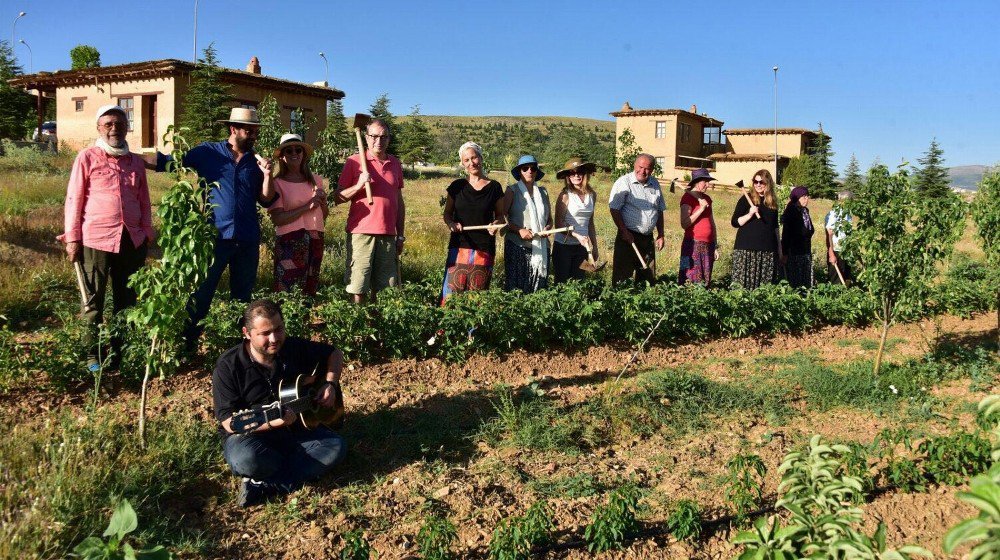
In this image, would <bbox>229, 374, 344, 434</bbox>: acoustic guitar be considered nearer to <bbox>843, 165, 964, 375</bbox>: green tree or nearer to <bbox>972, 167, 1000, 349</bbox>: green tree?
<bbox>843, 165, 964, 375</bbox>: green tree

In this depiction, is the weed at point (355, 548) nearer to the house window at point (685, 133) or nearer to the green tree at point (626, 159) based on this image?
the green tree at point (626, 159)

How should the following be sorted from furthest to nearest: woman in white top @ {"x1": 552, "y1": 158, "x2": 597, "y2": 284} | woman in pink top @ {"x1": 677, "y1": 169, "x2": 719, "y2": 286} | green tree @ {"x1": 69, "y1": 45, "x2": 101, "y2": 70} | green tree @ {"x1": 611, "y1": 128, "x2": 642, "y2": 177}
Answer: green tree @ {"x1": 69, "y1": 45, "x2": 101, "y2": 70} → green tree @ {"x1": 611, "y1": 128, "x2": 642, "y2": 177} → woman in pink top @ {"x1": 677, "y1": 169, "x2": 719, "y2": 286} → woman in white top @ {"x1": 552, "y1": 158, "x2": 597, "y2": 284}

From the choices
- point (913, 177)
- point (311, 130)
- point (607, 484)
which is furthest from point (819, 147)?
point (607, 484)

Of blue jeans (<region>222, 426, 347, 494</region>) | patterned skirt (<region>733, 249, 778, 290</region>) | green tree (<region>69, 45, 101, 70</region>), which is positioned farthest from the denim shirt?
green tree (<region>69, 45, 101, 70</region>)

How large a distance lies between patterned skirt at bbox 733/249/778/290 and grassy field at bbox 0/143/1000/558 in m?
1.09

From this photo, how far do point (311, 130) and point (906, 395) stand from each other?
21.2 metres

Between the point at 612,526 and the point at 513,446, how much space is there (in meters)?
1.07

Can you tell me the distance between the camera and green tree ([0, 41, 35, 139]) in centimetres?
2327

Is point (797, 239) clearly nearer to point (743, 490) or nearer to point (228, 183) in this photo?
point (743, 490)

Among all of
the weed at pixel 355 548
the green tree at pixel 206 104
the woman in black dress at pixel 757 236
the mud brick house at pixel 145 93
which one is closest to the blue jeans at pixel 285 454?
the weed at pixel 355 548

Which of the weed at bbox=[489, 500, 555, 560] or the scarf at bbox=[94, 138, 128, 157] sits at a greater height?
the scarf at bbox=[94, 138, 128, 157]

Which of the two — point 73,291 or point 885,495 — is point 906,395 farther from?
point 73,291

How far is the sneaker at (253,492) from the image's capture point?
346 centimetres

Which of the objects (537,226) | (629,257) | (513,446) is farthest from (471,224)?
(513,446)
